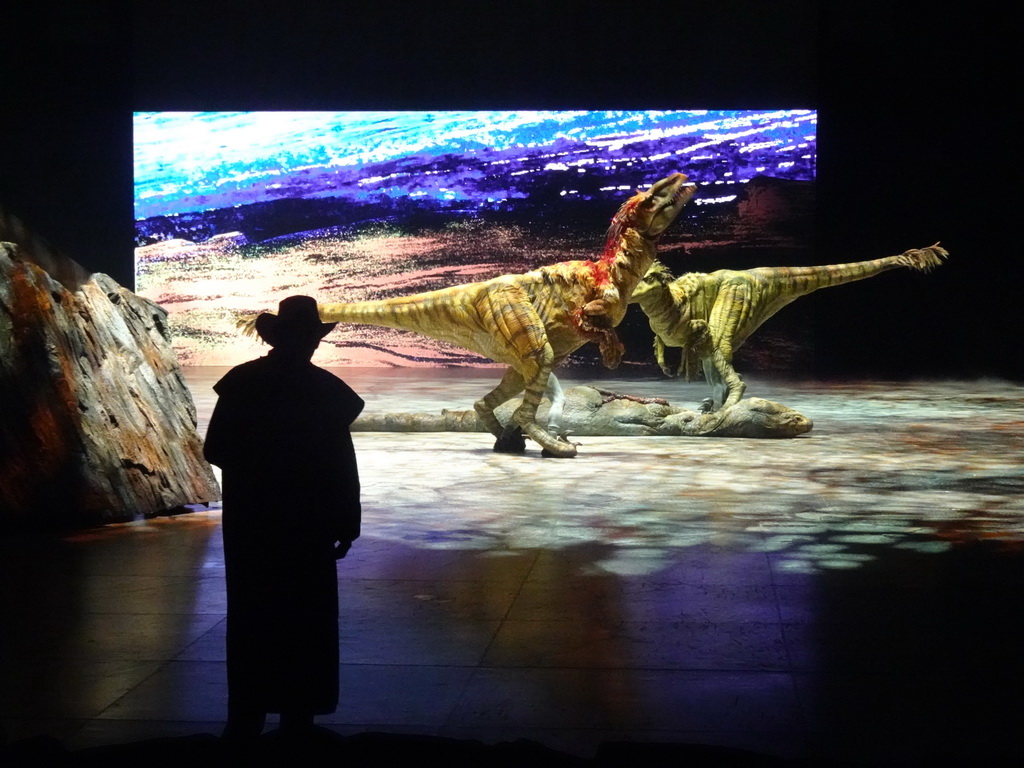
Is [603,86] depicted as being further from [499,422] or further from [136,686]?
[136,686]

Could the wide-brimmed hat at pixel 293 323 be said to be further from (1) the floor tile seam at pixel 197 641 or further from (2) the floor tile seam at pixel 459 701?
(1) the floor tile seam at pixel 197 641

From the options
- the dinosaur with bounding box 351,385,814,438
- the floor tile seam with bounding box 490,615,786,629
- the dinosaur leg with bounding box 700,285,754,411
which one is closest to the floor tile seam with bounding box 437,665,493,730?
the floor tile seam with bounding box 490,615,786,629

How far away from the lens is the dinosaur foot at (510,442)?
834 centimetres

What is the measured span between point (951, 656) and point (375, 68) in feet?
35.8

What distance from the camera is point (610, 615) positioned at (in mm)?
3961

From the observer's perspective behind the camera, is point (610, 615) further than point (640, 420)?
No

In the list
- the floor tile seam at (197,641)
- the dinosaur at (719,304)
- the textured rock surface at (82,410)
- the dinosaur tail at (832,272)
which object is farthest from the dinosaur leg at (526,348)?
the floor tile seam at (197,641)

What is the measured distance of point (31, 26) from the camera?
10680 mm

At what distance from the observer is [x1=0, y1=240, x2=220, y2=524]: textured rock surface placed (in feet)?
17.4

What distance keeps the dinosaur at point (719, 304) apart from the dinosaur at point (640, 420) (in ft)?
1.16

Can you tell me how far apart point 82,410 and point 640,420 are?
4836mm

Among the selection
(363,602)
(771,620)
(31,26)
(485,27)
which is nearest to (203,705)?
(363,602)

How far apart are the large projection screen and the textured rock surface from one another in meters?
8.92

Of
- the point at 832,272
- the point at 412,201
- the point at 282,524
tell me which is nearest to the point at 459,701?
the point at 282,524
